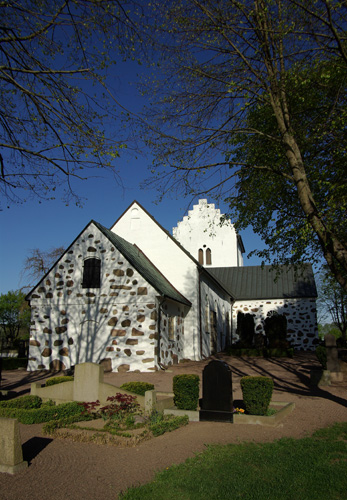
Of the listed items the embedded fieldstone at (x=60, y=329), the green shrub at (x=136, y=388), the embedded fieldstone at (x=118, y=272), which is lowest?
the green shrub at (x=136, y=388)

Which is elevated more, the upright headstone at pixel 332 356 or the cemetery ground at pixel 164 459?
the upright headstone at pixel 332 356

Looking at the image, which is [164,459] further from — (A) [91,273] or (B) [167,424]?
(A) [91,273]

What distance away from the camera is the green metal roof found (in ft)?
51.0

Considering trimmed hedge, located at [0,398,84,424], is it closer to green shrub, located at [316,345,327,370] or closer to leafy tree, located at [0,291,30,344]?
green shrub, located at [316,345,327,370]

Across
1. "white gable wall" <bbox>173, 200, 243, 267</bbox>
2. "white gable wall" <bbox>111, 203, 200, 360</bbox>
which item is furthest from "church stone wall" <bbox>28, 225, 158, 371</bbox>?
"white gable wall" <bbox>173, 200, 243, 267</bbox>

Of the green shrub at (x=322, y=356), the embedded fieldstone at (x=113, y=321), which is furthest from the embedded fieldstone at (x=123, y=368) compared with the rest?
the green shrub at (x=322, y=356)

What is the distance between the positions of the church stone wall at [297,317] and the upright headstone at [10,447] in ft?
69.7

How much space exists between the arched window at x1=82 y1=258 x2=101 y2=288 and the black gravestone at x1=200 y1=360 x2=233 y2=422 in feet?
27.0

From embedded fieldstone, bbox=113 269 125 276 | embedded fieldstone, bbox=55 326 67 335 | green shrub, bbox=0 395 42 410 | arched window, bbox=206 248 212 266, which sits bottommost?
green shrub, bbox=0 395 42 410

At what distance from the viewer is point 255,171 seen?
33.3 ft

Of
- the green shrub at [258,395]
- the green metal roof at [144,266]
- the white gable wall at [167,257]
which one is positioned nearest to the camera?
the green shrub at [258,395]

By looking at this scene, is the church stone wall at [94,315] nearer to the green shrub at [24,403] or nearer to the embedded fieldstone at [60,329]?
the embedded fieldstone at [60,329]

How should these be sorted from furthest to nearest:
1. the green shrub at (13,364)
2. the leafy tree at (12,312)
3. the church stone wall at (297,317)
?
the leafy tree at (12,312) < the church stone wall at (297,317) < the green shrub at (13,364)

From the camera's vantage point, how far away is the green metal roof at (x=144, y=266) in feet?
51.0
